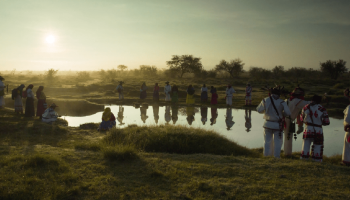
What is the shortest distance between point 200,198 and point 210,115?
12.0 meters

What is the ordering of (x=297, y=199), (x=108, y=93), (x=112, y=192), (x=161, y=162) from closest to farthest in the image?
(x=297, y=199) < (x=112, y=192) < (x=161, y=162) < (x=108, y=93)

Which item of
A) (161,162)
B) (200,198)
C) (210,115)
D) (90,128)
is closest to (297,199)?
(200,198)

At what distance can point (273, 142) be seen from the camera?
744 cm

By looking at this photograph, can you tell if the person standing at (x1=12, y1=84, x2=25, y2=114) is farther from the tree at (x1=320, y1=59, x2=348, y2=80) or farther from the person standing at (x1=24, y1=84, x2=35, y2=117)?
the tree at (x1=320, y1=59, x2=348, y2=80)

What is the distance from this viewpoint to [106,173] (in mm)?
5223

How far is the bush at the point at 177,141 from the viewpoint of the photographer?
8.02 meters

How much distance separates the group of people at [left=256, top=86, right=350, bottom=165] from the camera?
6578mm

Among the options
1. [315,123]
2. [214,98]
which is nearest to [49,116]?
[315,123]

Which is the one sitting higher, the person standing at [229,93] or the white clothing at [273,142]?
the person standing at [229,93]

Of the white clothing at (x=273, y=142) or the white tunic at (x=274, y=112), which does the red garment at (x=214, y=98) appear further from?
the white tunic at (x=274, y=112)

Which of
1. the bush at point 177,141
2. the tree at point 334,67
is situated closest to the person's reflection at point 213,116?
the bush at point 177,141

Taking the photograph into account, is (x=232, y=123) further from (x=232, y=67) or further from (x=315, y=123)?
(x=232, y=67)

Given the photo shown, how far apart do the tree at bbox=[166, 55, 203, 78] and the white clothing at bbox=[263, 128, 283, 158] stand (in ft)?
174

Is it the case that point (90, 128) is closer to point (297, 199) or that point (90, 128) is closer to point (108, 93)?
point (297, 199)
